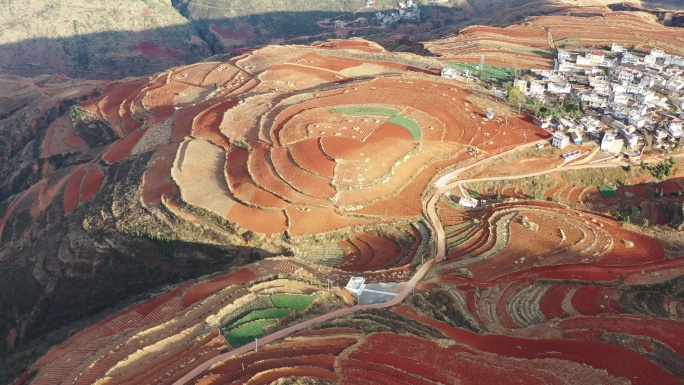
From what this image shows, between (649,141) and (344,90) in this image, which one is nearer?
(649,141)

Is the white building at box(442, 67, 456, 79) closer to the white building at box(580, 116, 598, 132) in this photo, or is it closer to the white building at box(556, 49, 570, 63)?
the white building at box(580, 116, 598, 132)

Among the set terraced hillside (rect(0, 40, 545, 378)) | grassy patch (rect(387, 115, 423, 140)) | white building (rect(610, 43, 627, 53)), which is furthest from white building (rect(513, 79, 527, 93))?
white building (rect(610, 43, 627, 53))

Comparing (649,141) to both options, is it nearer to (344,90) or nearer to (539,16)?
(344,90)

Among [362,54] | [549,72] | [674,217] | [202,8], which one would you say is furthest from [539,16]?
[202,8]

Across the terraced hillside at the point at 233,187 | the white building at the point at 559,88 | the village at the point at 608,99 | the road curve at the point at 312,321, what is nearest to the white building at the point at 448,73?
the village at the point at 608,99

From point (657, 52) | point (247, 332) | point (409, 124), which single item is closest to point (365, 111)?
point (409, 124)

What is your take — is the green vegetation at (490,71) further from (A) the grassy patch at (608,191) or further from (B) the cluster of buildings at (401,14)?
(B) the cluster of buildings at (401,14)
